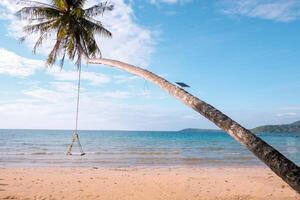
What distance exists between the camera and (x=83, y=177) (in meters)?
17.0

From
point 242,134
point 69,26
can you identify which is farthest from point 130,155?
point 242,134

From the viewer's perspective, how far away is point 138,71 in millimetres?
9562

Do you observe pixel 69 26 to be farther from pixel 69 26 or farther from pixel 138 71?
pixel 138 71

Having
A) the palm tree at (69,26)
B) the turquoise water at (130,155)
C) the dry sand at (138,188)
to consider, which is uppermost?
the palm tree at (69,26)

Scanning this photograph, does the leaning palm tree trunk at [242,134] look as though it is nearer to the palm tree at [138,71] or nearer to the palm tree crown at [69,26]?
the palm tree at [138,71]

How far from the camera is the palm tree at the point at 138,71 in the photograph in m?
4.51

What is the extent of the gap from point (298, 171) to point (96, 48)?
15.6 m

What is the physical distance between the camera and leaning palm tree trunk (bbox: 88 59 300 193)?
171 inches

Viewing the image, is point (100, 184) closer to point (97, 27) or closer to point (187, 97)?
point (97, 27)

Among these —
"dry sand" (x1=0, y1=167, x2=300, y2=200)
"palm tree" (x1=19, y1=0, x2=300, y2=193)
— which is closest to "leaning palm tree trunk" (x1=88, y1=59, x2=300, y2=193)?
"palm tree" (x1=19, y1=0, x2=300, y2=193)

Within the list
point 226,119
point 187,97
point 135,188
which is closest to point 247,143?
point 226,119

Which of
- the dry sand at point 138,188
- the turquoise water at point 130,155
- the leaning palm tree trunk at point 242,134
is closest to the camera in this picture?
the leaning palm tree trunk at point 242,134

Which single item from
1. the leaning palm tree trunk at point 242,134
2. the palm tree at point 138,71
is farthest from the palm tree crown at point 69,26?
the leaning palm tree trunk at point 242,134

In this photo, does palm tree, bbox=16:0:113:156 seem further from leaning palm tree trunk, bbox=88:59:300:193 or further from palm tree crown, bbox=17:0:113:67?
leaning palm tree trunk, bbox=88:59:300:193
